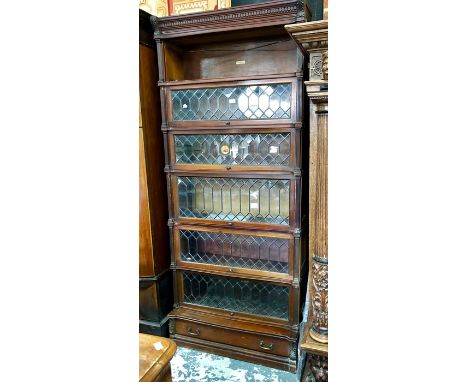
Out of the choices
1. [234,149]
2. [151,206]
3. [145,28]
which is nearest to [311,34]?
[234,149]

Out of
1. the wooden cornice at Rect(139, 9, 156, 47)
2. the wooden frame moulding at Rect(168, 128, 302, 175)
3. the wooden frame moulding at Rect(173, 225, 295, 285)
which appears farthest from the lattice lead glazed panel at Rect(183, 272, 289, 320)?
the wooden cornice at Rect(139, 9, 156, 47)

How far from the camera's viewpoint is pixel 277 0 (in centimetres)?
163

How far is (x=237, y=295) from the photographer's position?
2109 millimetres

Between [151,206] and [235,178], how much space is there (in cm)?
52

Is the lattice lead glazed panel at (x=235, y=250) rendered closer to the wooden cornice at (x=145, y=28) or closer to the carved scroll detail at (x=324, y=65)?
the carved scroll detail at (x=324, y=65)

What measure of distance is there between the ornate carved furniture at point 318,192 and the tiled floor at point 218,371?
71cm

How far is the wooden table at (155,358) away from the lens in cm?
71

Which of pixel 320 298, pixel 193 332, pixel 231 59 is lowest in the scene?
pixel 193 332

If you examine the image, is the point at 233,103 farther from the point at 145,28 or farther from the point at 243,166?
the point at 145,28

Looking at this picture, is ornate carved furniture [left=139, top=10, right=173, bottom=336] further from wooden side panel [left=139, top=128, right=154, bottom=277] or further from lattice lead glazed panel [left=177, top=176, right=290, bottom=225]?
lattice lead glazed panel [left=177, top=176, right=290, bottom=225]

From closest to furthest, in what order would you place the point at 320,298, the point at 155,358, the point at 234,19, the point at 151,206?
the point at 155,358 < the point at 320,298 < the point at 234,19 < the point at 151,206
